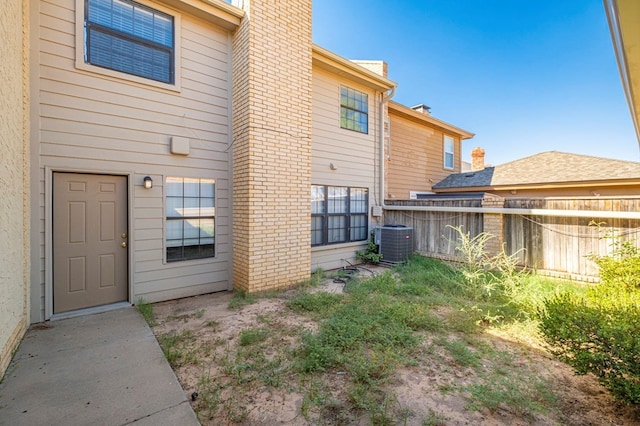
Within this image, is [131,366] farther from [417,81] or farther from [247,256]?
[417,81]

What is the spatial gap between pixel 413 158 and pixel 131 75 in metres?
9.10

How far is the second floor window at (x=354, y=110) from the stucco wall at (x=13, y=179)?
5935 millimetres

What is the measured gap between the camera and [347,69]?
7023 mm

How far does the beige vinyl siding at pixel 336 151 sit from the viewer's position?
689cm

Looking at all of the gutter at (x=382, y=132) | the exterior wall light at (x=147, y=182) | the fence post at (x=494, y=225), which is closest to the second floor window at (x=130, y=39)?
the exterior wall light at (x=147, y=182)

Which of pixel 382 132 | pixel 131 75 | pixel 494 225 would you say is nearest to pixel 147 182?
pixel 131 75

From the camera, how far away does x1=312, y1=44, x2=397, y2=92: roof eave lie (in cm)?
649

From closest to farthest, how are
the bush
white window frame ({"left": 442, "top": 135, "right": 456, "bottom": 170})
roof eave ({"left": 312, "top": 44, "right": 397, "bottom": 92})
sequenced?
the bush < roof eave ({"left": 312, "top": 44, "right": 397, "bottom": 92}) < white window frame ({"left": 442, "top": 135, "right": 456, "bottom": 170})

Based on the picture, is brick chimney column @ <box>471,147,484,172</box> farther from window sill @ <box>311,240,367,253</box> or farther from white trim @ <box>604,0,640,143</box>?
white trim @ <box>604,0,640,143</box>

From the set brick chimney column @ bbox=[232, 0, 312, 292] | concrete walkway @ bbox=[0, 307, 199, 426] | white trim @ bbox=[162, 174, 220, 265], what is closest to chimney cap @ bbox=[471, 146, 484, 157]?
brick chimney column @ bbox=[232, 0, 312, 292]

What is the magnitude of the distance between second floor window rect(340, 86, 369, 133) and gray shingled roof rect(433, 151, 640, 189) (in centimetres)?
539

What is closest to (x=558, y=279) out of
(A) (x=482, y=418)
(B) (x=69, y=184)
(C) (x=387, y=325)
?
(C) (x=387, y=325)

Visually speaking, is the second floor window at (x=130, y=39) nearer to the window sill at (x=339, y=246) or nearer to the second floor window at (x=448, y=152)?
the window sill at (x=339, y=246)

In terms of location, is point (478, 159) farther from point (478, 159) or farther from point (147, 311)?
point (147, 311)
